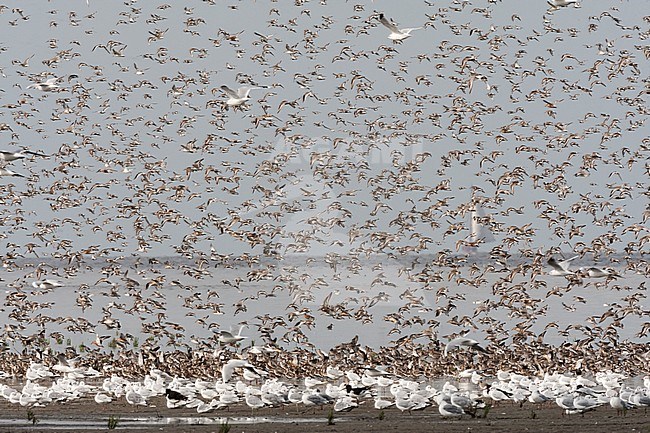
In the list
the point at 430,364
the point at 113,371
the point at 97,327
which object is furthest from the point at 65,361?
the point at 97,327

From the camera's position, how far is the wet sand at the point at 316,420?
1502cm

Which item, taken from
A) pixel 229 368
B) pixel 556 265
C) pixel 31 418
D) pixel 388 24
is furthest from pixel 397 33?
pixel 31 418

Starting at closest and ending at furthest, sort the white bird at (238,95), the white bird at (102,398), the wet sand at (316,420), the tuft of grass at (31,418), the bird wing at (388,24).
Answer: the wet sand at (316,420) < the tuft of grass at (31,418) < the white bird at (102,398) < the bird wing at (388,24) < the white bird at (238,95)

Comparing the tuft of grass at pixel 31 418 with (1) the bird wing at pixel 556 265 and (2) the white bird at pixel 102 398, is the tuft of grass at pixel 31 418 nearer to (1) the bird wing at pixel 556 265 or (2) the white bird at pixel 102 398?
(2) the white bird at pixel 102 398

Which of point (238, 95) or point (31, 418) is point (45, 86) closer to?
point (238, 95)

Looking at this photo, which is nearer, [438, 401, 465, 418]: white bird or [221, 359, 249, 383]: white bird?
[438, 401, 465, 418]: white bird

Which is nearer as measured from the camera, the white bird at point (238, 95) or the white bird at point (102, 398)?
the white bird at point (102, 398)

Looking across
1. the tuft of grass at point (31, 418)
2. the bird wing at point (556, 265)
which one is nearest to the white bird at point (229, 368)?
the tuft of grass at point (31, 418)

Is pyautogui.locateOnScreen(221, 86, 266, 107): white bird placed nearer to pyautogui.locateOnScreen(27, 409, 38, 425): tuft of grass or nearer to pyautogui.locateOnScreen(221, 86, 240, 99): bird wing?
pyautogui.locateOnScreen(221, 86, 240, 99): bird wing

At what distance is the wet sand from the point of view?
15.0 metres

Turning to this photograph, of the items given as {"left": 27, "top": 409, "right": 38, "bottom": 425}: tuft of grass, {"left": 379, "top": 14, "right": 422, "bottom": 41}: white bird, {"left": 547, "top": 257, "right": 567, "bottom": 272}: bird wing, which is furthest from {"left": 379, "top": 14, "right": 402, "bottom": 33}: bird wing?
{"left": 27, "top": 409, "right": 38, "bottom": 425}: tuft of grass

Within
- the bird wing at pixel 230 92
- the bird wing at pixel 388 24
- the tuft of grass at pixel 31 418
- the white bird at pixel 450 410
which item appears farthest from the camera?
the bird wing at pixel 230 92

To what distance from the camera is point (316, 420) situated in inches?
631

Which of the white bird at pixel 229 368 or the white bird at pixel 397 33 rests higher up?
the white bird at pixel 397 33
